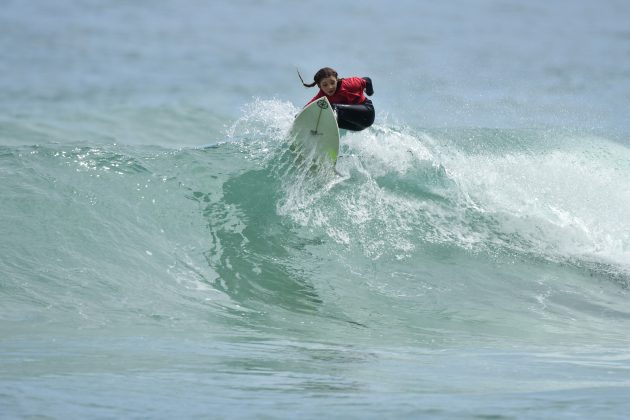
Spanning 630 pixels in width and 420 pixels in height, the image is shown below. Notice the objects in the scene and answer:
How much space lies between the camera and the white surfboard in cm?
895

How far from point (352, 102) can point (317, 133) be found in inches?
21.3

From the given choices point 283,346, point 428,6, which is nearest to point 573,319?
point 283,346

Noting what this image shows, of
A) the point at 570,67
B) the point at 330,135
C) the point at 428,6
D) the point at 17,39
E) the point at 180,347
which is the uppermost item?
the point at 428,6

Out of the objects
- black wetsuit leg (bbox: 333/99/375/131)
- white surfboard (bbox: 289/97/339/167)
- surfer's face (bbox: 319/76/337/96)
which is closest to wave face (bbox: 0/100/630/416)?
white surfboard (bbox: 289/97/339/167)

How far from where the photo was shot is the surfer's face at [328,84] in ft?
29.3

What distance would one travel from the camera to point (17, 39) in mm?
26922

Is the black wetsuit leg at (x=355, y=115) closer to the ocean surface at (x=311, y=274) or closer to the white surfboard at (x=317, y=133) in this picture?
the white surfboard at (x=317, y=133)

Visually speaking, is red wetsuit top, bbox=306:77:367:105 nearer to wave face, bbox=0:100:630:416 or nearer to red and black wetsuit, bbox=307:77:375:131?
red and black wetsuit, bbox=307:77:375:131

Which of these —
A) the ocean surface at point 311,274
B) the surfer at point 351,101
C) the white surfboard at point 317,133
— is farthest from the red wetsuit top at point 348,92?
the ocean surface at point 311,274

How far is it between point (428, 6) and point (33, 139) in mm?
29920

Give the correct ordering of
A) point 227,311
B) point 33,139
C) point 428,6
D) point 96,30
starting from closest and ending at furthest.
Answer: point 227,311
point 33,139
point 96,30
point 428,6

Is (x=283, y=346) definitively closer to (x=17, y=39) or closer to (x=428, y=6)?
(x=17, y=39)

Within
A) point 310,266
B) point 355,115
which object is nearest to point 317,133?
point 355,115

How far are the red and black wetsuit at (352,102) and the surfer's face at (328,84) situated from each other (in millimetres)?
121
